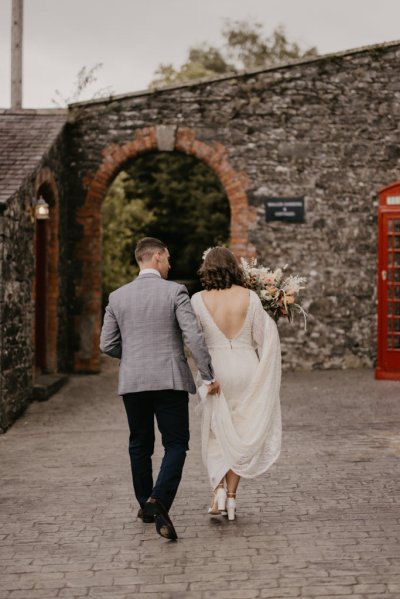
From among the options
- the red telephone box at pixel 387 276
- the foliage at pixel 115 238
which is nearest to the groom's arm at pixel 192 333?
the red telephone box at pixel 387 276

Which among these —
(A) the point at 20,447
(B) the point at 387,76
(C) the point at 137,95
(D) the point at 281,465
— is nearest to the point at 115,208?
(C) the point at 137,95

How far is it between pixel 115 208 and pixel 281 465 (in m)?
15.2

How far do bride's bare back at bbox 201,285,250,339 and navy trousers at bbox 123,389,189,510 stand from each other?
559mm

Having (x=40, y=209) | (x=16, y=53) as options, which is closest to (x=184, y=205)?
(x=16, y=53)

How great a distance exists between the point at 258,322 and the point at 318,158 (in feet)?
30.0

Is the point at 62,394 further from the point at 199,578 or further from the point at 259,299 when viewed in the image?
the point at 199,578

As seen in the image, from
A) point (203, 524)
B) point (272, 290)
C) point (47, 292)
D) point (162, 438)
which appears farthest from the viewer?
point (47, 292)

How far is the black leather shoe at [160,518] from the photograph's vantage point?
17.6 feet

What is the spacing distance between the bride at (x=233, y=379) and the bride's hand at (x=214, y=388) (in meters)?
0.09

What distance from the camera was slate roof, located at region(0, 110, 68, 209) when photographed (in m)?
10.7

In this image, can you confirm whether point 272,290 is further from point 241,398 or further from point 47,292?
point 47,292

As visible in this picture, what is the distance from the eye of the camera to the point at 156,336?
5703 mm

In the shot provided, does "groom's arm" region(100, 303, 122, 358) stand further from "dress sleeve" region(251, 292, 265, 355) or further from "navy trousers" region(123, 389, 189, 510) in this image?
"dress sleeve" region(251, 292, 265, 355)

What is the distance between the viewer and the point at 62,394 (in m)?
12.4
